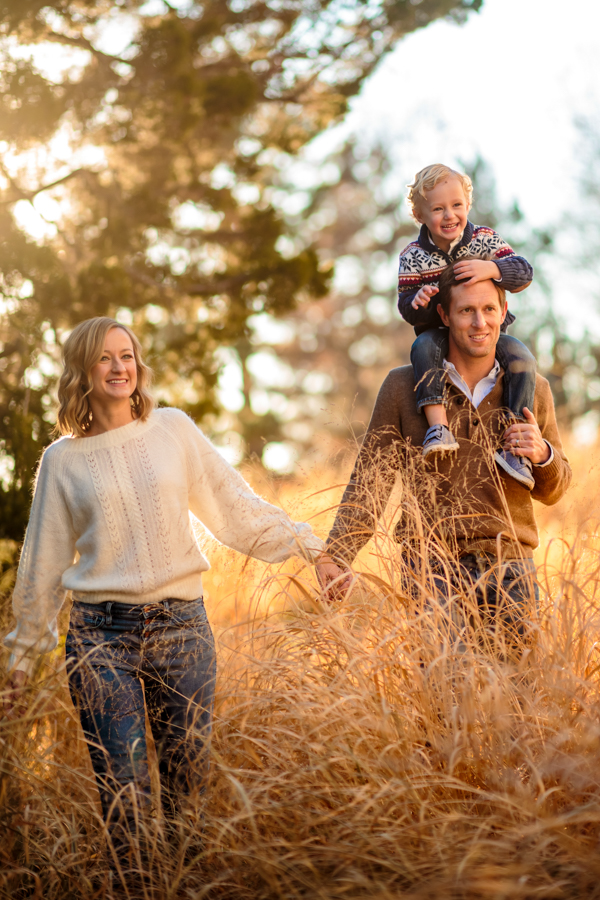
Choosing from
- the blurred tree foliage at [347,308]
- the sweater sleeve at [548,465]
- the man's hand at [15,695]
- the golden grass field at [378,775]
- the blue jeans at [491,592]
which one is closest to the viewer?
the golden grass field at [378,775]

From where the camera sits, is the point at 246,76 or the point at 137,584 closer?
the point at 137,584

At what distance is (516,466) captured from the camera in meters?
2.82

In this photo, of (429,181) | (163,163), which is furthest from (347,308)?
(429,181)

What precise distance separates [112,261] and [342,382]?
14.7 metres

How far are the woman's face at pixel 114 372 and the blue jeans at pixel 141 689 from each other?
2.37 ft

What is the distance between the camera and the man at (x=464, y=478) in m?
2.74

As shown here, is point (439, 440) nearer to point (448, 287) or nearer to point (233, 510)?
point (448, 287)

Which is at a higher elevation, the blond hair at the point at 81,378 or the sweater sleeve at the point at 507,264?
the sweater sleeve at the point at 507,264

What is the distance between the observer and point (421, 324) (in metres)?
3.10

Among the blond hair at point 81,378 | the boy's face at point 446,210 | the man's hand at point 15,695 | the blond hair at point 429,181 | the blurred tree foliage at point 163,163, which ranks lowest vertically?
the man's hand at point 15,695

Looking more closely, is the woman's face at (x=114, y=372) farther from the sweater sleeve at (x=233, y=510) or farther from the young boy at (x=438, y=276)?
the young boy at (x=438, y=276)

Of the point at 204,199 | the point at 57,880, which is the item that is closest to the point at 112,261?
the point at 204,199

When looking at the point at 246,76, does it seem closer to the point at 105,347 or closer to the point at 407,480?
the point at 105,347

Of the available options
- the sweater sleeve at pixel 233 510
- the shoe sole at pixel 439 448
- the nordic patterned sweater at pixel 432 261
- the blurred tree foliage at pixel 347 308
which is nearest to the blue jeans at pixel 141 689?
the sweater sleeve at pixel 233 510
